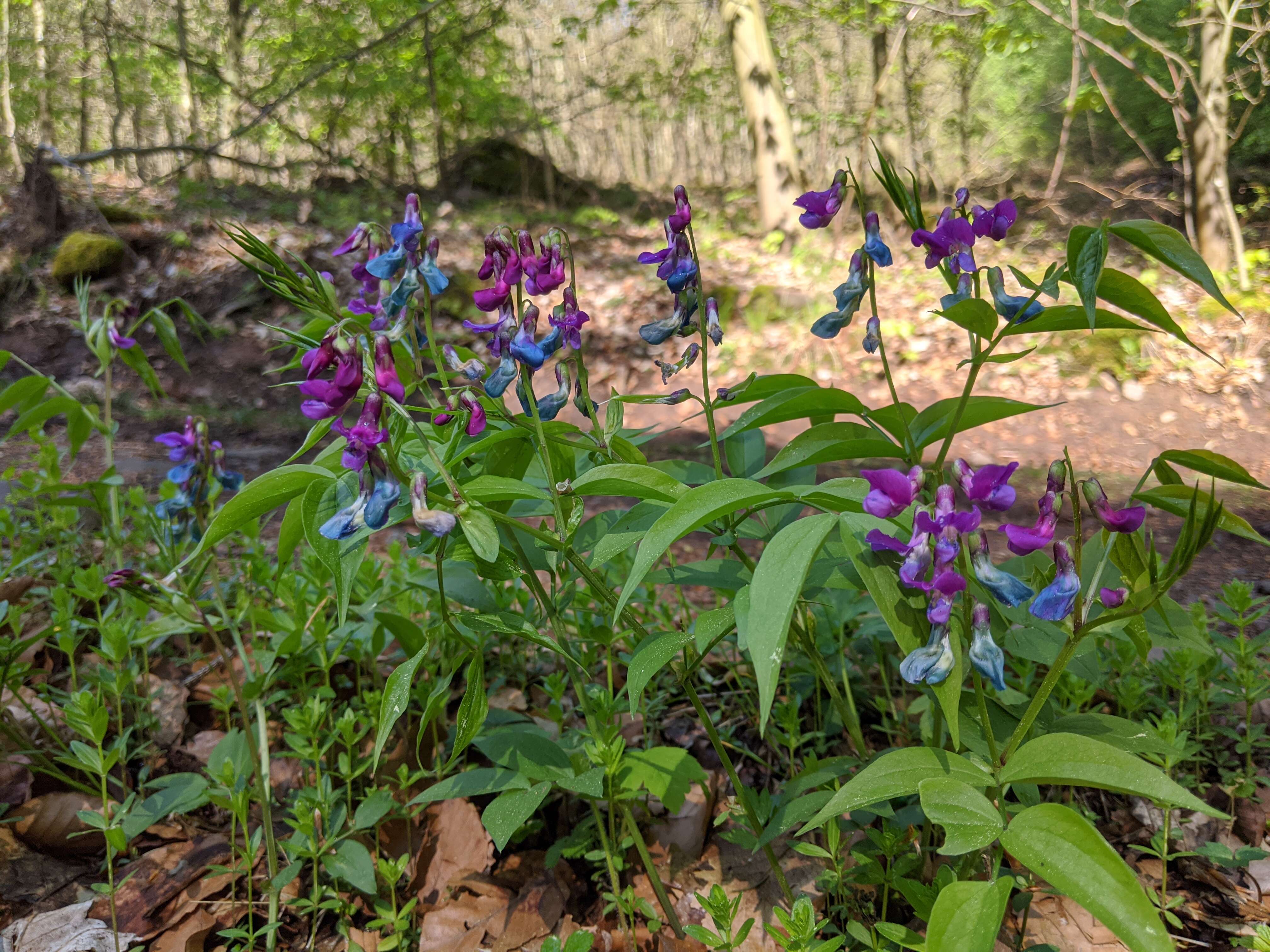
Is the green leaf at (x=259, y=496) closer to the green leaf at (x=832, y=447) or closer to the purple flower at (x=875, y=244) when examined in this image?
the green leaf at (x=832, y=447)

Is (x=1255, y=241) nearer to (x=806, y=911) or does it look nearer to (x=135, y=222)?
(x=806, y=911)

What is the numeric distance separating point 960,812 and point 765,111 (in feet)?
34.5

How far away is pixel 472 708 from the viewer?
4.40ft

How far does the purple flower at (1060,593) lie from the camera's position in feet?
3.59

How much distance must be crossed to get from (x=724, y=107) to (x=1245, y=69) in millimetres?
8036

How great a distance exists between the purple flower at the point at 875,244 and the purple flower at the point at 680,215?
33cm

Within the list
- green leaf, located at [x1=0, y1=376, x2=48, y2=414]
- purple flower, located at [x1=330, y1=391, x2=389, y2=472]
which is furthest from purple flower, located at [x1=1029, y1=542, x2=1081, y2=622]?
green leaf, located at [x1=0, y1=376, x2=48, y2=414]

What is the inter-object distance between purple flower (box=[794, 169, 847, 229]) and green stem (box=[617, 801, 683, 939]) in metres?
1.18

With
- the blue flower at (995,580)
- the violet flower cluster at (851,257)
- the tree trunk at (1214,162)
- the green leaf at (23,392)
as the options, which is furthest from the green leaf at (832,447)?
the tree trunk at (1214,162)

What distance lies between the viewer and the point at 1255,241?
855cm

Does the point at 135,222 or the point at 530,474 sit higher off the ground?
the point at 135,222

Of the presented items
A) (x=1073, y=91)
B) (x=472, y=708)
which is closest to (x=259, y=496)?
(x=472, y=708)

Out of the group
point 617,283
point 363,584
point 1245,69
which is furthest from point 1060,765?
point 1245,69

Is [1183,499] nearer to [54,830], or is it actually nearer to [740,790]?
[740,790]
